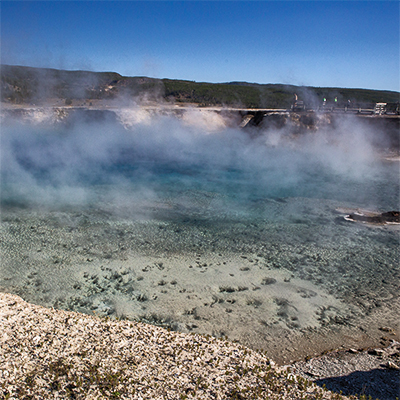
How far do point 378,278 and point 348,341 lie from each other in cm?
263

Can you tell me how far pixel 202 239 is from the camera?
33.3ft

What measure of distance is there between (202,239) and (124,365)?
5612 mm

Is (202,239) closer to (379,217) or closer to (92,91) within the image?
(379,217)

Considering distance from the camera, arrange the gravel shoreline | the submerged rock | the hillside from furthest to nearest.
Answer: the hillside
the submerged rock
the gravel shoreline

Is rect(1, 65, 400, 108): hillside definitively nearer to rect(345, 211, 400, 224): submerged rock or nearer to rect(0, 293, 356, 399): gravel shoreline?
rect(0, 293, 356, 399): gravel shoreline

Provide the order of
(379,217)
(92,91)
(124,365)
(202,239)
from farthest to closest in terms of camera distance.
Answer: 1. (92,91)
2. (379,217)
3. (202,239)
4. (124,365)

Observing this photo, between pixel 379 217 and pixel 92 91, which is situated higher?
pixel 92 91

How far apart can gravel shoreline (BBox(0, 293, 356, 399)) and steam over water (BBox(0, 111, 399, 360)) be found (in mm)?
944

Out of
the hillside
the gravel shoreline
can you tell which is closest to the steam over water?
the gravel shoreline

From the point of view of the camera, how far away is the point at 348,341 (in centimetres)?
611

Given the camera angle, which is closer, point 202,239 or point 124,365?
point 124,365

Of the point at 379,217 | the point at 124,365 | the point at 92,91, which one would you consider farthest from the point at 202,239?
the point at 92,91

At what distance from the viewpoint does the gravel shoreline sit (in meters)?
4.30

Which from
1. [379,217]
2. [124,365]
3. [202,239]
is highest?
[379,217]
